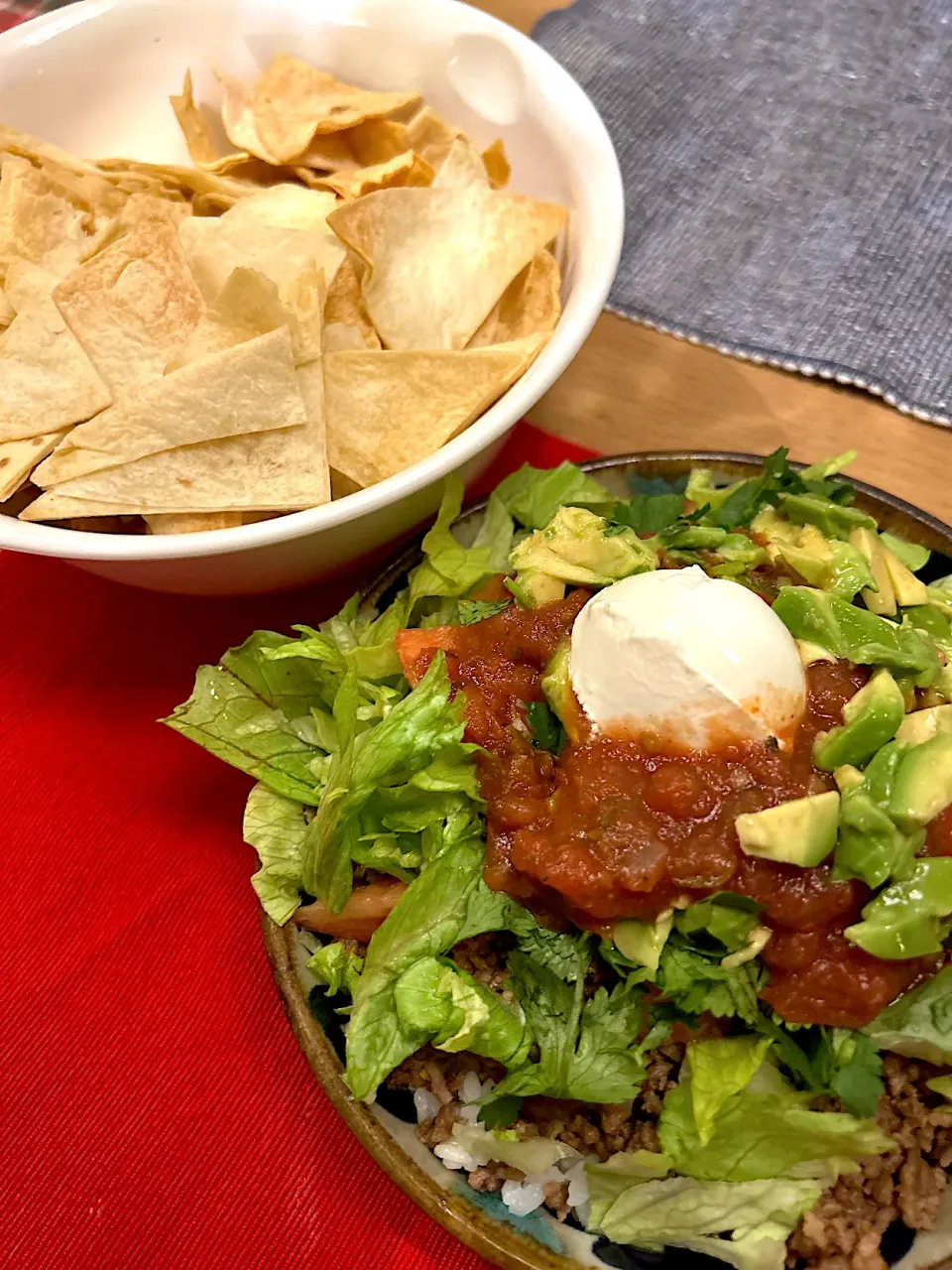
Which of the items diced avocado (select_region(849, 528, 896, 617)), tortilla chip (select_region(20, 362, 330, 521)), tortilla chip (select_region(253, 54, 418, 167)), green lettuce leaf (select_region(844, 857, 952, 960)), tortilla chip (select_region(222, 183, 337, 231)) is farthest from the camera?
tortilla chip (select_region(253, 54, 418, 167))

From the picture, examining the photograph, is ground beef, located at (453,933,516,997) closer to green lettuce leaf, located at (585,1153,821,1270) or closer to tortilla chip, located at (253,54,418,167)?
green lettuce leaf, located at (585,1153,821,1270)

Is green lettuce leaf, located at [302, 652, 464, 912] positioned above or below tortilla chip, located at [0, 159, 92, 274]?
below

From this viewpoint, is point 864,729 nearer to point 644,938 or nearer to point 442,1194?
point 644,938

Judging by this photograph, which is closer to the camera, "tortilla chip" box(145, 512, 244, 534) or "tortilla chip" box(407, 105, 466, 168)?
"tortilla chip" box(145, 512, 244, 534)

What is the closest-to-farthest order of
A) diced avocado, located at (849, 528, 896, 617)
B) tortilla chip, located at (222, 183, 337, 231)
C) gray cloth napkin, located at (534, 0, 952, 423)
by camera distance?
diced avocado, located at (849, 528, 896, 617), tortilla chip, located at (222, 183, 337, 231), gray cloth napkin, located at (534, 0, 952, 423)

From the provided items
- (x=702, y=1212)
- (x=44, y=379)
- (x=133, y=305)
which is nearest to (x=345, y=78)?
(x=133, y=305)

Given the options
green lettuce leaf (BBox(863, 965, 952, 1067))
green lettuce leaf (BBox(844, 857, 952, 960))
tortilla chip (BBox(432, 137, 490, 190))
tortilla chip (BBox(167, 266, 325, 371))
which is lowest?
green lettuce leaf (BBox(863, 965, 952, 1067))

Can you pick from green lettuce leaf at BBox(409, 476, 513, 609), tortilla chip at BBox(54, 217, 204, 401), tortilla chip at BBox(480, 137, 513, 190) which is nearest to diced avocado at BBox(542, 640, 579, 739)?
green lettuce leaf at BBox(409, 476, 513, 609)
